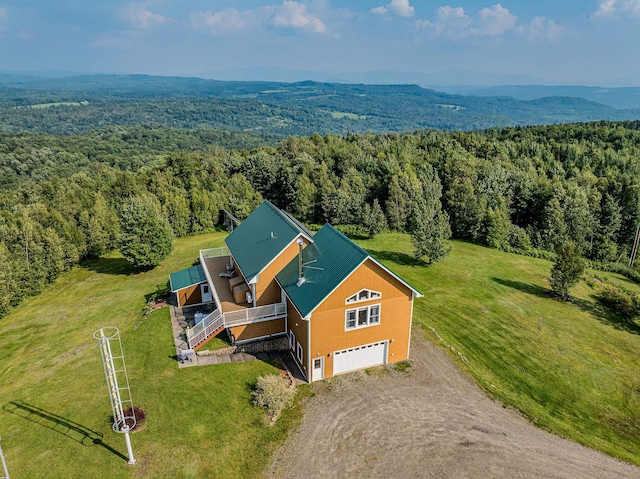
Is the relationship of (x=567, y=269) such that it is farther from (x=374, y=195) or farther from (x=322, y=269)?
(x=374, y=195)

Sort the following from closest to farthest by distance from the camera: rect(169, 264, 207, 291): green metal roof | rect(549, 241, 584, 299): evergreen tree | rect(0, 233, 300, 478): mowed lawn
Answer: rect(0, 233, 300, 478): mowed lawn → rect(169, 264, 207, 291): green metal roof → rect(549, 241, 584, 299): evergreen tree

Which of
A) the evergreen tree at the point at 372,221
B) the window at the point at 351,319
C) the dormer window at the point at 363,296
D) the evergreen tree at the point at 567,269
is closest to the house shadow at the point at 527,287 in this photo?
the evergreen tree at the point at 567,269

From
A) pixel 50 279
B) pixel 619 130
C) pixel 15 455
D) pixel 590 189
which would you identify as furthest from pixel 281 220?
pixel 619 130

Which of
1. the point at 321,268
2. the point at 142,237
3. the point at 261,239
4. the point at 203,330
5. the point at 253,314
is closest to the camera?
the point at 321,268

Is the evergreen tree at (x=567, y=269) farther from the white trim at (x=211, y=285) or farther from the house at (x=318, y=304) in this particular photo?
the white trim at (x=211, y=285)

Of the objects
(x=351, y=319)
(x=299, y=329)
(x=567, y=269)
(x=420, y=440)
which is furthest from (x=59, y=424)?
(x=567, y=269)

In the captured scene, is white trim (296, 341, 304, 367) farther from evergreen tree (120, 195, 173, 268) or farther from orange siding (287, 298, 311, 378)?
evergreen tree (120, 195, 173, 268)

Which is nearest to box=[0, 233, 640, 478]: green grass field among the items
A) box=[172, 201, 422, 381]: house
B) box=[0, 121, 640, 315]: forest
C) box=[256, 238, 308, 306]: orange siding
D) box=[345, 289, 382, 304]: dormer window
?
box=[172, 201, 422, 381]: house
